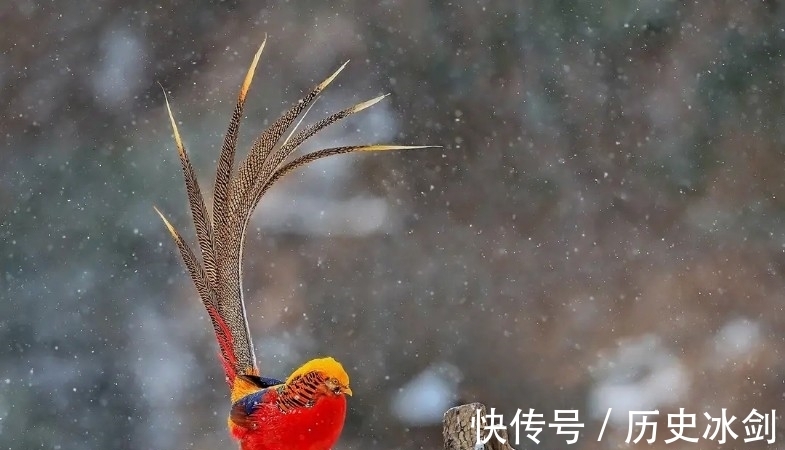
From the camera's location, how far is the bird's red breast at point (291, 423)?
171 cm

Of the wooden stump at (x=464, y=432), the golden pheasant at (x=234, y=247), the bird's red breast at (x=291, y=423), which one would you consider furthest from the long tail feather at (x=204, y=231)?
the wooden stump at (x=464, y=432)

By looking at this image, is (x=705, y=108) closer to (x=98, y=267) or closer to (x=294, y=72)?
(x=294, y=72)

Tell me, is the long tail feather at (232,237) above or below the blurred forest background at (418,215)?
below

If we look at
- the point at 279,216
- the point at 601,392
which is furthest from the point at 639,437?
the point at 279,216

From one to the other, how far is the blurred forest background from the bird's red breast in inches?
36.2

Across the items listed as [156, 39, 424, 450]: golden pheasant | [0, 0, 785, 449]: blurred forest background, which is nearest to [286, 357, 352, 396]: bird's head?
[156, 39, 424, 450]: golden pheasant

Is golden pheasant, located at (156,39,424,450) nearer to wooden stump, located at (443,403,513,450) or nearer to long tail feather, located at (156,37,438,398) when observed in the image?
long tail feather, located at (156,37,438,398)

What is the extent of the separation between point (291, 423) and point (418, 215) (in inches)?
52.9

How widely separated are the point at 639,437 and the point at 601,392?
19 cm

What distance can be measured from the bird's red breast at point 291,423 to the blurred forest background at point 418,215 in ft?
3.02

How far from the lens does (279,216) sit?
289 centimetres

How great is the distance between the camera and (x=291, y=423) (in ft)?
5.66

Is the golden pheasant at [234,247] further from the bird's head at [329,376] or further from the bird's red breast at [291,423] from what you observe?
the bird's head at [329,376]

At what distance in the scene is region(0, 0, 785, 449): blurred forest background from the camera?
2.74 metres
